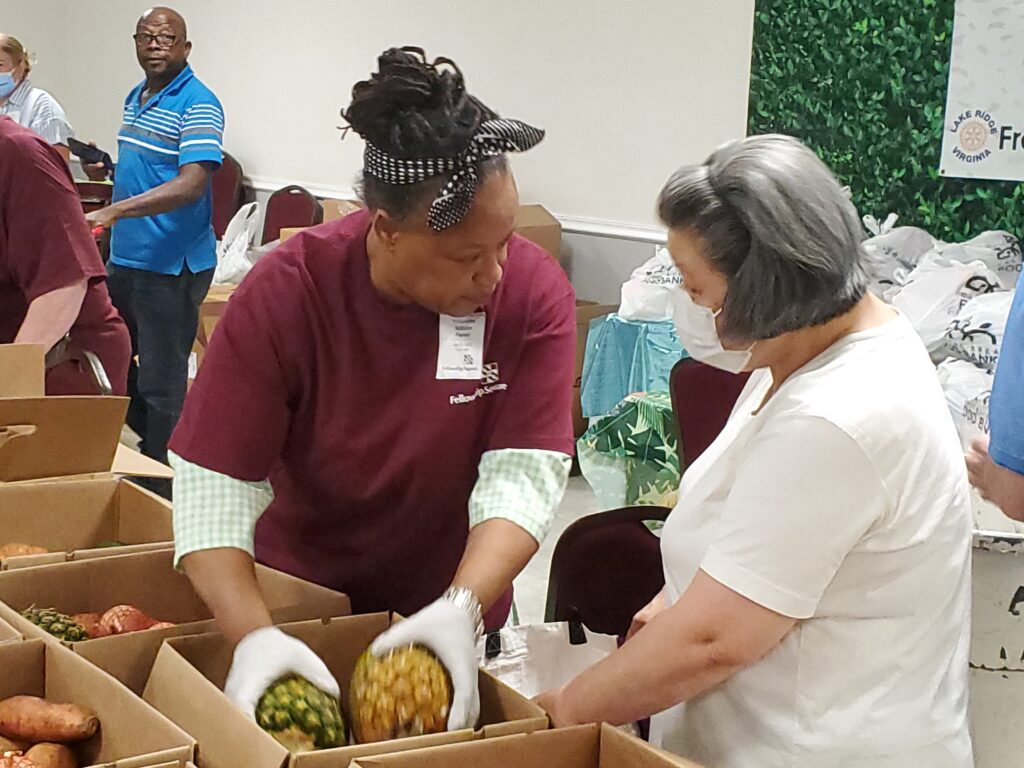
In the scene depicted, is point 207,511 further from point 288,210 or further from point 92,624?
point 288,210

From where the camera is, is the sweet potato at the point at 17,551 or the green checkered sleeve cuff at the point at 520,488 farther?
the sweet potato at the point at 17,551

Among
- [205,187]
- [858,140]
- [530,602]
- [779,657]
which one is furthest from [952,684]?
[205,187]

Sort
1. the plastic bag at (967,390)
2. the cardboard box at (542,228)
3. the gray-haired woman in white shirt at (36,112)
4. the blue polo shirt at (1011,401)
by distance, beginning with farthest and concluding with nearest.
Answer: the gray-haired woman in white shirt at (36,112)
the cardboard box at (542,228)
the plastic bag at (967,390)
the blue polo shirt at (1011,401)

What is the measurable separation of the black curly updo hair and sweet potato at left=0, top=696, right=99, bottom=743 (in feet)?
2.25

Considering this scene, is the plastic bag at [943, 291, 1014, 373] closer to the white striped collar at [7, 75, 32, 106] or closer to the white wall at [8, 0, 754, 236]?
the white wall at [8, 0, 754, 236]

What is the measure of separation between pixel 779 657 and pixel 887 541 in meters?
0.18

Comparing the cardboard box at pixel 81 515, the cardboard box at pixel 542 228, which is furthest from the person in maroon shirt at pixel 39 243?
the cardboard box at pixel 542 228

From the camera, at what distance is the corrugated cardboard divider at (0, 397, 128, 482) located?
2.20m

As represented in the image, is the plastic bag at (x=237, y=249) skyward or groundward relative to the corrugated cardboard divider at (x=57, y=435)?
groundward

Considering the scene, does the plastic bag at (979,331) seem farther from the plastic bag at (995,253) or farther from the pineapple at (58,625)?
the pineapple at (58,625)

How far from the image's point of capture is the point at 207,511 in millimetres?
1593

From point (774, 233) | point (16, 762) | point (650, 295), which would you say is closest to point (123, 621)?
point (16, 762)

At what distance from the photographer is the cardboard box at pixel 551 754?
4.15ft

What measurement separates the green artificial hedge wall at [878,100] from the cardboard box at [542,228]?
116 centimetres
